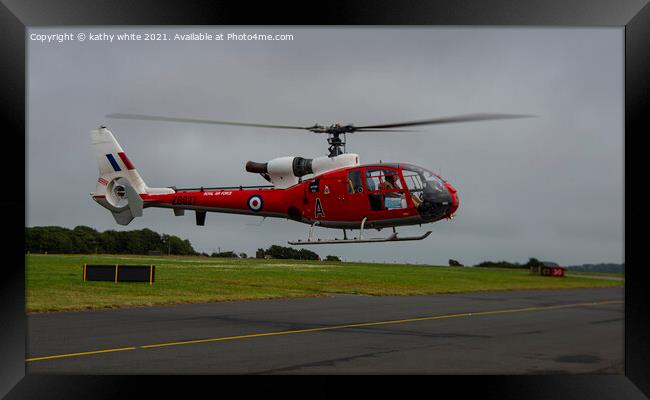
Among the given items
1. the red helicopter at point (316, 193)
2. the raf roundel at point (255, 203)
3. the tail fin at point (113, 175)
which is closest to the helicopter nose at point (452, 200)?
the red helicopter at point (316, 193)

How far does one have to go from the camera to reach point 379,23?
38.6ft

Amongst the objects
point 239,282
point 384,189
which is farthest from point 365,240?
point 239,282

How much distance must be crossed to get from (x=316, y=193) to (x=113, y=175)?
6.45m

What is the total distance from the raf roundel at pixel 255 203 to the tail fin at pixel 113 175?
2576 millimetres

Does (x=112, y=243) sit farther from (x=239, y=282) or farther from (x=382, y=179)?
(x=382, y=179)

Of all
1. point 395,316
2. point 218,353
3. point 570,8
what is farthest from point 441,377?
point 395,316

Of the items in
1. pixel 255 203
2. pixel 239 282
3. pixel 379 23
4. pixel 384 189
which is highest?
pixel 379 23

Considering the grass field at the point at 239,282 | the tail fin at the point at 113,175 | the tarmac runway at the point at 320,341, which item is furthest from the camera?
the grass field at the point at 239,282

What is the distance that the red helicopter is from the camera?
1761 cm

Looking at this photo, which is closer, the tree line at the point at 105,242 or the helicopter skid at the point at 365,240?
the helicopter skid at the point at 365,240

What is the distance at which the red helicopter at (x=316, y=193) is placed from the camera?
17609mm

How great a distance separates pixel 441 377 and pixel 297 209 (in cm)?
826

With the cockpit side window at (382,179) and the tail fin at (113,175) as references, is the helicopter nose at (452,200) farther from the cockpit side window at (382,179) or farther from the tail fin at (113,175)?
the tail fin at (113,175)

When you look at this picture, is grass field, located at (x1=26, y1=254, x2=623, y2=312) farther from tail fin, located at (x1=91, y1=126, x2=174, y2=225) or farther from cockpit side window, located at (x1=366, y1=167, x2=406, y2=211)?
cockpit side window, located at (x1=366, y1=167, x2=406, y2=211)
